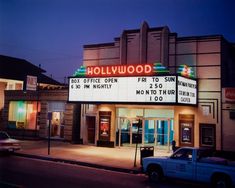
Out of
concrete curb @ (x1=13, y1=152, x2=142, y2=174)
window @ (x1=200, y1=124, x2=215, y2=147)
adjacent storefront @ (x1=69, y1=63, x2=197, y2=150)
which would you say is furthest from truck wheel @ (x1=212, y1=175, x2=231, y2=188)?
window @ (x1=200, y1=124, x2=215, y2=147)

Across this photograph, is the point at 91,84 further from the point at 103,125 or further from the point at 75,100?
the point at 103,125

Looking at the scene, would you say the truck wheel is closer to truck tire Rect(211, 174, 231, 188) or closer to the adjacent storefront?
truck tire Rect(211, 174, 231, 188)

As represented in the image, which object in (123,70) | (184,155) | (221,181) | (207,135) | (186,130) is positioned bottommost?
(221,181)

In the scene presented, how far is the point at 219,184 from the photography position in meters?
11.7

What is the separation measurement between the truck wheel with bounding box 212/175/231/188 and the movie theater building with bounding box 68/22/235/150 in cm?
827

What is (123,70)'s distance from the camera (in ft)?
71.2

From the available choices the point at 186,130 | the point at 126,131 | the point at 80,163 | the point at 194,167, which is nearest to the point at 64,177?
the point at 80,163

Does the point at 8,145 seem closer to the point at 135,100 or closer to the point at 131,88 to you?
the point at 135,100

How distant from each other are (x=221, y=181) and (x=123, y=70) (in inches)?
461

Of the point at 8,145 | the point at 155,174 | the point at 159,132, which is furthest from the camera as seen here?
the point at 159,132

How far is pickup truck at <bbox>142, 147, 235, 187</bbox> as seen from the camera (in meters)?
11.7

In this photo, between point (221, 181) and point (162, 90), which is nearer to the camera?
point (221, 181)

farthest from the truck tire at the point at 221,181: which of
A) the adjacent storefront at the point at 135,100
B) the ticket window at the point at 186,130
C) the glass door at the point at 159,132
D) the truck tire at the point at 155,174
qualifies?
the glass door at the point at 159,132

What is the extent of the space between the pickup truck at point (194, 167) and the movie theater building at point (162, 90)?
696 centimetres
